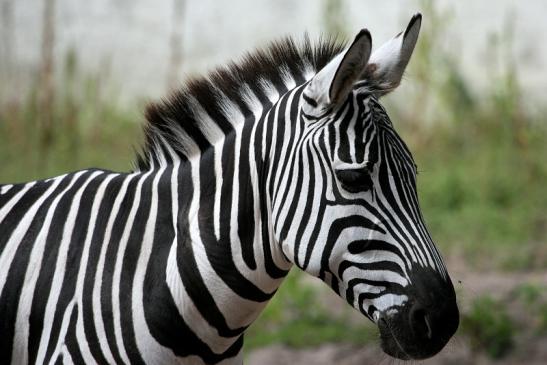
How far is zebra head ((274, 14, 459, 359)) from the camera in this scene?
2900 mm

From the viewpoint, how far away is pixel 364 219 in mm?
2945

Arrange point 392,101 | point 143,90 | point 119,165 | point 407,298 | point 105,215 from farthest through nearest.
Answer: point 143,90
point 392,101
point 119,165
point 105,215
point 407,298

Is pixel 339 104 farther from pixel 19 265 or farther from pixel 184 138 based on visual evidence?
pixel 19 265

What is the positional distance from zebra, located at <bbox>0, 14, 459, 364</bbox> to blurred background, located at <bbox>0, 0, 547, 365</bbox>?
341cm

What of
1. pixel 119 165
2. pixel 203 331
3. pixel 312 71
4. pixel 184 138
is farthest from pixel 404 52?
pixel 119 165

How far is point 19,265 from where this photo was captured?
340 centimetres

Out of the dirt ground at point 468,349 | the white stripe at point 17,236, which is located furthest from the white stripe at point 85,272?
the dirt ground at point 468,349

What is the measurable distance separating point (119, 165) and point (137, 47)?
2878 mm

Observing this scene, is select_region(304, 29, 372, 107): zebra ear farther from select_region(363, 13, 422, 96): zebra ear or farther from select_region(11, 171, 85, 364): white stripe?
select_region(11, 171, 85, 364): white stripe

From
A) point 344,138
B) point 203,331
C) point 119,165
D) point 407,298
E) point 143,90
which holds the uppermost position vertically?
point 143,90

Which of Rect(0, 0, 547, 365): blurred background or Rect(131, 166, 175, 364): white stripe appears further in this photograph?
Rect(0, 0, 547, 365): blurred background

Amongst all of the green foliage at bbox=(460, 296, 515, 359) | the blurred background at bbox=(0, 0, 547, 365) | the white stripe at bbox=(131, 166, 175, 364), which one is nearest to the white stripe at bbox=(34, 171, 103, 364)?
the white stripe at bbox=(131, 166, 175, 364)

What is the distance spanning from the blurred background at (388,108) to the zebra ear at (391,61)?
3455 mm

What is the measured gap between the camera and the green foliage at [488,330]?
20.6 feet
